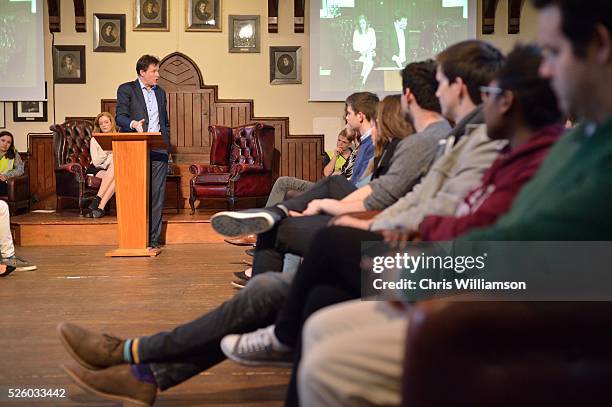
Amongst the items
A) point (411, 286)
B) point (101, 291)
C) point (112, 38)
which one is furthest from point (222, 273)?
point (112, 38)

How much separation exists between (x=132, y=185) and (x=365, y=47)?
3993 millimetres

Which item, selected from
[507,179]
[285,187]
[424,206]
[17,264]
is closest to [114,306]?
[285,187]

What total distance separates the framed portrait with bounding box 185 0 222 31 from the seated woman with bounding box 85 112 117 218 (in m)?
1.62

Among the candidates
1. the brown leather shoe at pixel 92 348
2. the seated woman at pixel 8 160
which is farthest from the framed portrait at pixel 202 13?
the brown leather shoe at pixel 92 348

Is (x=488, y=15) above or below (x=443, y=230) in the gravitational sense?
above

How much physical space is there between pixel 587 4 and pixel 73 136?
25.4ft

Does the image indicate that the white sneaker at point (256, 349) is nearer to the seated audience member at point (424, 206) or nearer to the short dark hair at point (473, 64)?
the seated audience member at point (424, 206)

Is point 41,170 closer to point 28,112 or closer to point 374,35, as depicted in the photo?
point 28,112

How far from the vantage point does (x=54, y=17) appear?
8617 mm

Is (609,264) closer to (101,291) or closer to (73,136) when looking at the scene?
(101,291)

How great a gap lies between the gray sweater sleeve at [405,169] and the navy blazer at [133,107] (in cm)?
377

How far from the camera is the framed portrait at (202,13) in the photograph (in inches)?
342

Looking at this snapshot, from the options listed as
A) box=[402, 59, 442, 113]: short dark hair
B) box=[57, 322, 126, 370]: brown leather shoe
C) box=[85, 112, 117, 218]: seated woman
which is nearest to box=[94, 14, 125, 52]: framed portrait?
box=[85, 112, 117, 218]: seated woman

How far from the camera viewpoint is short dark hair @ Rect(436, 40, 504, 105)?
2.00 metres
